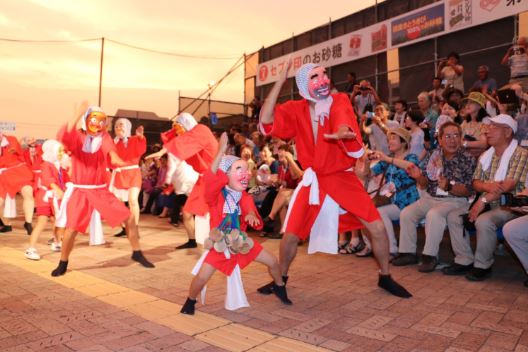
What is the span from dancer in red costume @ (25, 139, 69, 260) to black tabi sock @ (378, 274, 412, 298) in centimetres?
436

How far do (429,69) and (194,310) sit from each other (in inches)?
417

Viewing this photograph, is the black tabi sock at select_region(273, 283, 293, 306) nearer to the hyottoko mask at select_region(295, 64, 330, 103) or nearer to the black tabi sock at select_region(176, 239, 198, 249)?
the hyottoko mask at select_region(295, 64, 330, 103)

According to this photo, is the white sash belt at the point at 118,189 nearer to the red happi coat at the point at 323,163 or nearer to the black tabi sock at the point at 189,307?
the red happi coat at the point at 323,163

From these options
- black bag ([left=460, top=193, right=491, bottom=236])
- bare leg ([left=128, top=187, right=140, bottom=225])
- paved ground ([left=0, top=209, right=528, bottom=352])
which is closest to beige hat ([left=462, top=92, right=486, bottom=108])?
black bag ([left=460, top=193, right=491, bottom=236])

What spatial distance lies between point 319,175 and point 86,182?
116 inches

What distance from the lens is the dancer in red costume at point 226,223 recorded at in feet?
12.6

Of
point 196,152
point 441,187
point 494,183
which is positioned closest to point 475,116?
point 441,187

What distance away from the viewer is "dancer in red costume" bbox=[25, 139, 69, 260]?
6.37 meters

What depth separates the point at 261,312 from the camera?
3.99 m

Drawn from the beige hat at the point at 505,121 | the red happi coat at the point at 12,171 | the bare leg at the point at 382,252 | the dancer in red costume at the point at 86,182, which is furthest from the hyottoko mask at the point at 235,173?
the red happi coat at the point at 12,171

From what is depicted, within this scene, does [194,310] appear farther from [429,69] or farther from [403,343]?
[429,69]

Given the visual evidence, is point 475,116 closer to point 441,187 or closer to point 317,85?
point 441,187

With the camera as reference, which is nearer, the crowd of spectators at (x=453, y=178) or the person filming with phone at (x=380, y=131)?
the crowd of spectators at (x=453, y=178)

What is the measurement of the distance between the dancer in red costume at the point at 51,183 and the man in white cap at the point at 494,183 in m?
5.36
